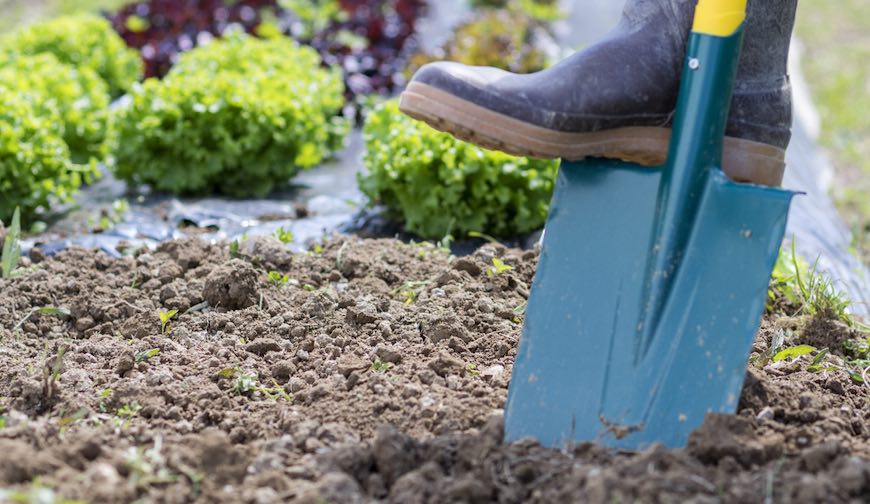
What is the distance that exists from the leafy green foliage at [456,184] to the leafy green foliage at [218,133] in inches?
27.4

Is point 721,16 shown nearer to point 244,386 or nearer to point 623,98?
point 623,98

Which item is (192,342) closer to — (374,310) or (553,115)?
(374,310)

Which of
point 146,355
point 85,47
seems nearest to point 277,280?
point 146,355

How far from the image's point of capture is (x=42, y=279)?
2.96 meters

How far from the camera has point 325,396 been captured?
7.16 ft

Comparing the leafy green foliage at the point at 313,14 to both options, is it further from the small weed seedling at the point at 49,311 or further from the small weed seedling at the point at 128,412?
the small weed seedling at the point at 128,412

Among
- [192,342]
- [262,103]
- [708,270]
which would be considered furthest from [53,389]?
[262,103]

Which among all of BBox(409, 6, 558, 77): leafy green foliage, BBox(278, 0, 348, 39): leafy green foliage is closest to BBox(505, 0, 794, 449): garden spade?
BBox(409, 6, 558, 77): leafy green foliage

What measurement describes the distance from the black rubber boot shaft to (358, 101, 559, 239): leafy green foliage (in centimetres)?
135

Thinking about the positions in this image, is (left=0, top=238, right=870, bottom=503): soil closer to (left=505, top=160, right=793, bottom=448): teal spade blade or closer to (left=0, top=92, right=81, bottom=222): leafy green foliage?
(left=505, top=160, right=793, bottom=448): teal spade blade

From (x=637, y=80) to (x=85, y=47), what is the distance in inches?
172

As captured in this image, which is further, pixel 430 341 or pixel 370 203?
pixel 370 203

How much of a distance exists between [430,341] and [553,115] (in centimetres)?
69

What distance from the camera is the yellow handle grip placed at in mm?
2016
